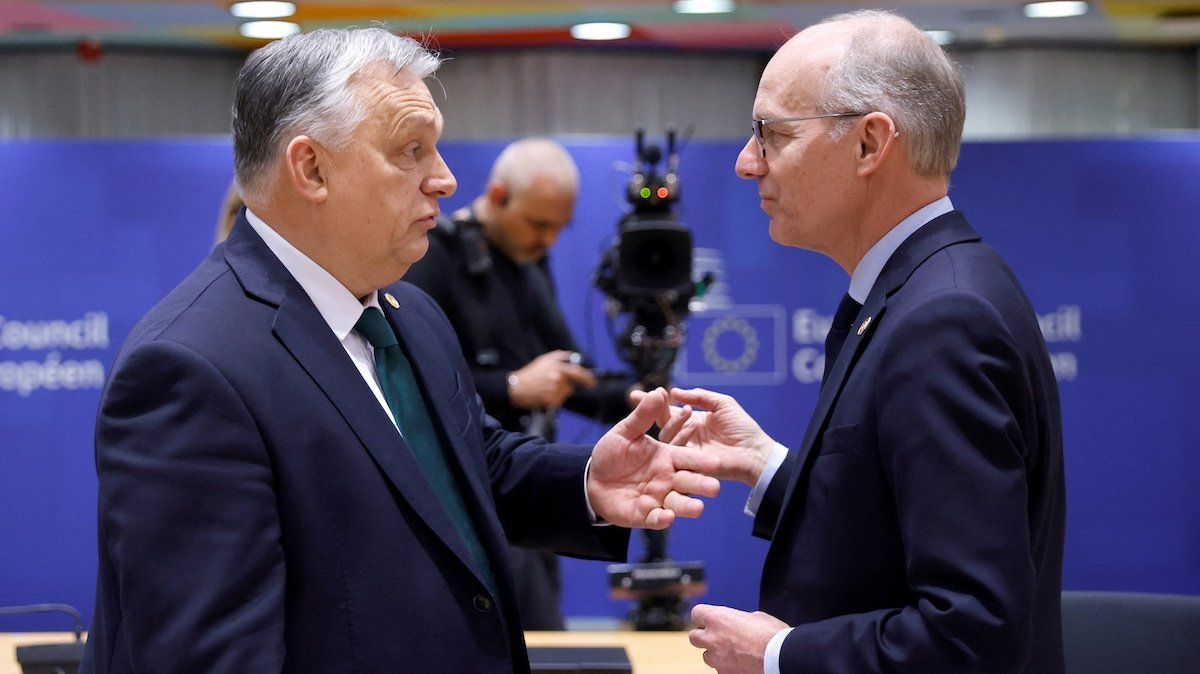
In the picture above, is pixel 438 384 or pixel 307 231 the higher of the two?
pixel 307 231

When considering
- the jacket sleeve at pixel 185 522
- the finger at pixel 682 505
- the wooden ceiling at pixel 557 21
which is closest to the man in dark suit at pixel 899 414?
the finger at pixel 682 505

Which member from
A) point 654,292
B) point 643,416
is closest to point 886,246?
point 643,416

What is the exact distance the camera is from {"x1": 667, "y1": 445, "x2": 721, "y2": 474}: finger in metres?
2.00

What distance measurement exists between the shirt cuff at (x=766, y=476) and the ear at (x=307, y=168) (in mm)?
845

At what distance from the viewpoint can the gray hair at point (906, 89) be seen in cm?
170

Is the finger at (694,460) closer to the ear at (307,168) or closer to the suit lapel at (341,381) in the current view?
the suit lapel at (341,381)

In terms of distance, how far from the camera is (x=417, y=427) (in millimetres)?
1733

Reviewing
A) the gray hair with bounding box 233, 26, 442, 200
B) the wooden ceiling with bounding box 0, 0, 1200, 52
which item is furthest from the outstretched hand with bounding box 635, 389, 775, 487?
the wooden ceiling with bounding box 0, 0, 1200, 52

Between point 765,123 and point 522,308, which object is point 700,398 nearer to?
point 765,123

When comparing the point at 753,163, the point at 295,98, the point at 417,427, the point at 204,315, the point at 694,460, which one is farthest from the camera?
the point at 694,460

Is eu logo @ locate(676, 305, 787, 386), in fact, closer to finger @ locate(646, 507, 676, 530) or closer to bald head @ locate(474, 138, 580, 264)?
bald head @ locate(474, 138, 580, 264)

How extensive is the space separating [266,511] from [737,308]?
11.9 feet

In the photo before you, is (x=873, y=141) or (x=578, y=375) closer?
(x=873, y=141)

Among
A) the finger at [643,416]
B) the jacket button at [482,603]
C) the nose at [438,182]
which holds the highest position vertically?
the nose at [438,182]
